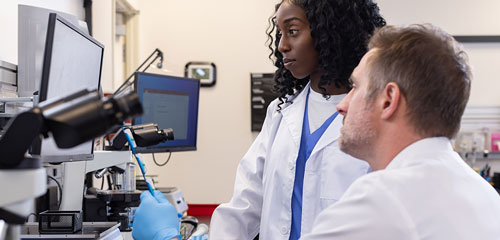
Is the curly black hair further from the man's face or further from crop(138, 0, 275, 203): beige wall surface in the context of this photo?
crop(138, 0, 275, 203): beige wall surface

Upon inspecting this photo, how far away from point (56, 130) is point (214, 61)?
11.7ft

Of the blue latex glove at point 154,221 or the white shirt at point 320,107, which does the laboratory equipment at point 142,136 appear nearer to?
the blue latex glove at point 154,221

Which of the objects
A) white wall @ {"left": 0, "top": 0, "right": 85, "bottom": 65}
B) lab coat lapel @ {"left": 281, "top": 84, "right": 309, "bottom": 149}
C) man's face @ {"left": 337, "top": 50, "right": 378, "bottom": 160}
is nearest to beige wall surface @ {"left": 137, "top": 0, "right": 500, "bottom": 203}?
white wall @ {"left": 0, "top": 0, "right": 85, "bottom": 65}

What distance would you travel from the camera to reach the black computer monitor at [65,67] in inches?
39.8

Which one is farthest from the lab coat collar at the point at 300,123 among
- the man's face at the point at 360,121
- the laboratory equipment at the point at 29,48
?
the laboratory equipment at the point at 29,48

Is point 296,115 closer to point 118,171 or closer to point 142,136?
point 142,136

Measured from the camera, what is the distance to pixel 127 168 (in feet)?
4.87

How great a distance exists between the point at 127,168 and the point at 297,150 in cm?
55

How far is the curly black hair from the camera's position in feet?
4.23

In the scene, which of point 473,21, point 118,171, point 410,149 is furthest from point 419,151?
point 473,21

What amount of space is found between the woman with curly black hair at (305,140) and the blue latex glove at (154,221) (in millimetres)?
146

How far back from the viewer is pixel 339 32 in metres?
1.32

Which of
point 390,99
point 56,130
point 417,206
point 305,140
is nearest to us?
point 56,130

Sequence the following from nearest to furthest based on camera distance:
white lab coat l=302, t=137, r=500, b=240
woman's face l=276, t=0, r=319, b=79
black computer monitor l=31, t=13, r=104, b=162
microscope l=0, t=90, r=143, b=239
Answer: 1. microscope l=0, t=90, r=143, b=239
2. white lab coat l=302, t=137, r=500, b=240
3. black computer monitor l=31, t=13, r=104, b=162
4. woman's face l=276, t=0, r=319, b=79
